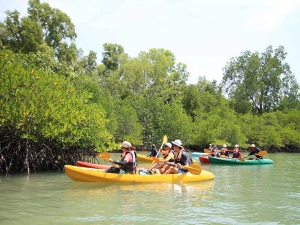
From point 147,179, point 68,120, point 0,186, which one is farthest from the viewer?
point 68,120

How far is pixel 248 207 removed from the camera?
8.81 meters

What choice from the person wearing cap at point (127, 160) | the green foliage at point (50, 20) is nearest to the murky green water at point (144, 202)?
the person wearing cap at point (127, 160)

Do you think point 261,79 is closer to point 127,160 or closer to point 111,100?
point 111,100

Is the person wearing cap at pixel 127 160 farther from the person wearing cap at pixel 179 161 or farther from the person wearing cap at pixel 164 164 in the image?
the person wearing cap at pixel 179 161

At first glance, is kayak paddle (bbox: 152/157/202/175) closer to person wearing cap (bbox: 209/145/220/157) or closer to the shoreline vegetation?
the shoreline vegetation

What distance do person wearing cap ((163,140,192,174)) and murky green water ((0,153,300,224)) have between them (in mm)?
646

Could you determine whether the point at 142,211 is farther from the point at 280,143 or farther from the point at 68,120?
the point at 280,143

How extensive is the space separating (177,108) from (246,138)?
8.43 metres

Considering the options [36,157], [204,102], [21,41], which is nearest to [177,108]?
[204,102]

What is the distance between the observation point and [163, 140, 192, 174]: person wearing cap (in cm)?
1229

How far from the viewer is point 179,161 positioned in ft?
41.5

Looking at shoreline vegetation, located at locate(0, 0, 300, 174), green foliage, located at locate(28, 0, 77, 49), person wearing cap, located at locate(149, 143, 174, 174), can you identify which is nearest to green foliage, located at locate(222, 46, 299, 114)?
shoreline vegetation, located at locate(0, 0, 300, 174)

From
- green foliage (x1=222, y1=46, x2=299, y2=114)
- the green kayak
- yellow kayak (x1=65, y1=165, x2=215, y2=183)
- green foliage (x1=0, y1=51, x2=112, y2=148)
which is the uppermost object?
green foliage (x1=222, y1=46, x2=299, y2=114)

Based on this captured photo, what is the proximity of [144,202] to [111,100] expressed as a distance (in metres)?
22.7
